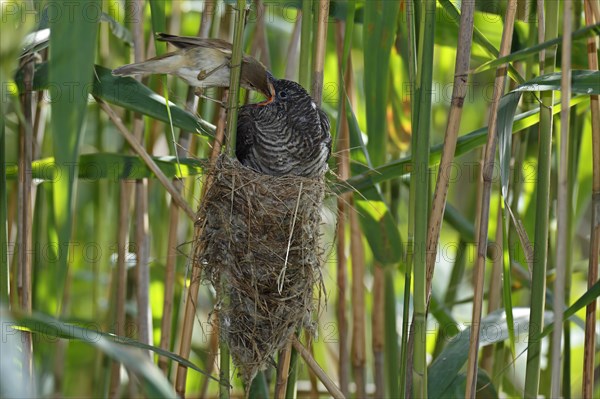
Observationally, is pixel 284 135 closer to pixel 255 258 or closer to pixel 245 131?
pixel 245 131

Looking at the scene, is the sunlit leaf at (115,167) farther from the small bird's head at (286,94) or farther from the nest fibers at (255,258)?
the small bird's head at (286,94)

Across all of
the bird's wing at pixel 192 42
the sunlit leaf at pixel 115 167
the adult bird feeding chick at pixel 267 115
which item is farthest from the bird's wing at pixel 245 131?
the bird's wing at pixel 192 42

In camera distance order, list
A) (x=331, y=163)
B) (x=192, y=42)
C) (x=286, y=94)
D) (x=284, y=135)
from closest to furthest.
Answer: (x=192, y=42)
(x=286, y=94)
(x=284, y=135)
(x=331, y=163)

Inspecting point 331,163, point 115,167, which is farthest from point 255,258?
point 331,163

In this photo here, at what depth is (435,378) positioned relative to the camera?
1595 mm

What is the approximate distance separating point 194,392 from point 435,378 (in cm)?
127

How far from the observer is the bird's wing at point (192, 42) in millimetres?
1417

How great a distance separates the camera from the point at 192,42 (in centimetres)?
145

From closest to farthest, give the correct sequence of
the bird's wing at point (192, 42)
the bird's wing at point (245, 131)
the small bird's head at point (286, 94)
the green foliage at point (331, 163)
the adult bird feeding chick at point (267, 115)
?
the green foliage at point (331, 163) → the bird's wing at point (192, 42) → the adult bird feeding chick at point (267, 115) → the small bird's head at point (286, 94) → the bird's wing at point (245, 131)

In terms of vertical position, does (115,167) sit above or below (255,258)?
above

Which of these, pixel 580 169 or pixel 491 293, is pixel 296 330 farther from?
pixel 580 169

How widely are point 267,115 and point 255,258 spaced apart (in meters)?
0.45

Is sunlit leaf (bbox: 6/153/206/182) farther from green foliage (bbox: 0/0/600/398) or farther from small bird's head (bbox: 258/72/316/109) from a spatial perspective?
small bird's head (bbox: 258/72/316/109)

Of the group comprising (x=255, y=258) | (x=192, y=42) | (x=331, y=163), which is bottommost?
(x=255, y=258)
